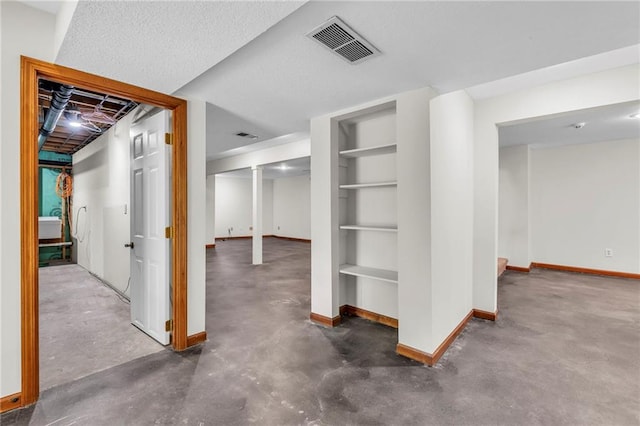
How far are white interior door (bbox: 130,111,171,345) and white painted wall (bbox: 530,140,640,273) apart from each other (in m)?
6.97

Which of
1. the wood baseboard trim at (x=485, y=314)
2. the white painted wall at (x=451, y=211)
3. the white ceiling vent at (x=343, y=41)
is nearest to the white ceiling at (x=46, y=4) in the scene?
the white ceiling vent at (x=343, y=41)

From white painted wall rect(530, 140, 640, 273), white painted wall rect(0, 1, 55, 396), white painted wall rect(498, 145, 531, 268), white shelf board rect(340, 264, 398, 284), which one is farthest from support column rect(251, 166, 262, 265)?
white painted wall rect(530, 140, 640, 273)

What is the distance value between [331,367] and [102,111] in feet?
14.7

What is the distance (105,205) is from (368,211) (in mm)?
4538

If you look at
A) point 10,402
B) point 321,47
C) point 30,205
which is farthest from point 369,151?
point 10,402

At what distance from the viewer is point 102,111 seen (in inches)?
158

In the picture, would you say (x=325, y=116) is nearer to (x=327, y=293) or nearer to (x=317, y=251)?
(x=317, y=251)

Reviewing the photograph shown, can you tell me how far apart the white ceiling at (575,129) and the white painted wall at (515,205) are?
35 centimetres

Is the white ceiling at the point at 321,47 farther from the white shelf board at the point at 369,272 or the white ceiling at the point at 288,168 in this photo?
the white ceiling at the point at 288,168

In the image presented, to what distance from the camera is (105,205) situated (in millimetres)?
4906

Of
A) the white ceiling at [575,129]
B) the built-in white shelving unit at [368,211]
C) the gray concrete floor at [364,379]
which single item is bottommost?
the gray concrete floor at [364,379]

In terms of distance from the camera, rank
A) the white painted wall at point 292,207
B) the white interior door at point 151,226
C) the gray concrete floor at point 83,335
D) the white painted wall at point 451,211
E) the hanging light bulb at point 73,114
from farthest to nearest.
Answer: the white painted wall at point 292,207 < the hanging light bulb at point 73,114 < the white interior door at point 151,226 < the white painted wall at point 451,211 < the gray concrete floor at point 83,335

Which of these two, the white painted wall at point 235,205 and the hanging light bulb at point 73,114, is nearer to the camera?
the hanging light bulb at point 73,114

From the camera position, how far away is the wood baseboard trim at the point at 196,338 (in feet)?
8.87
